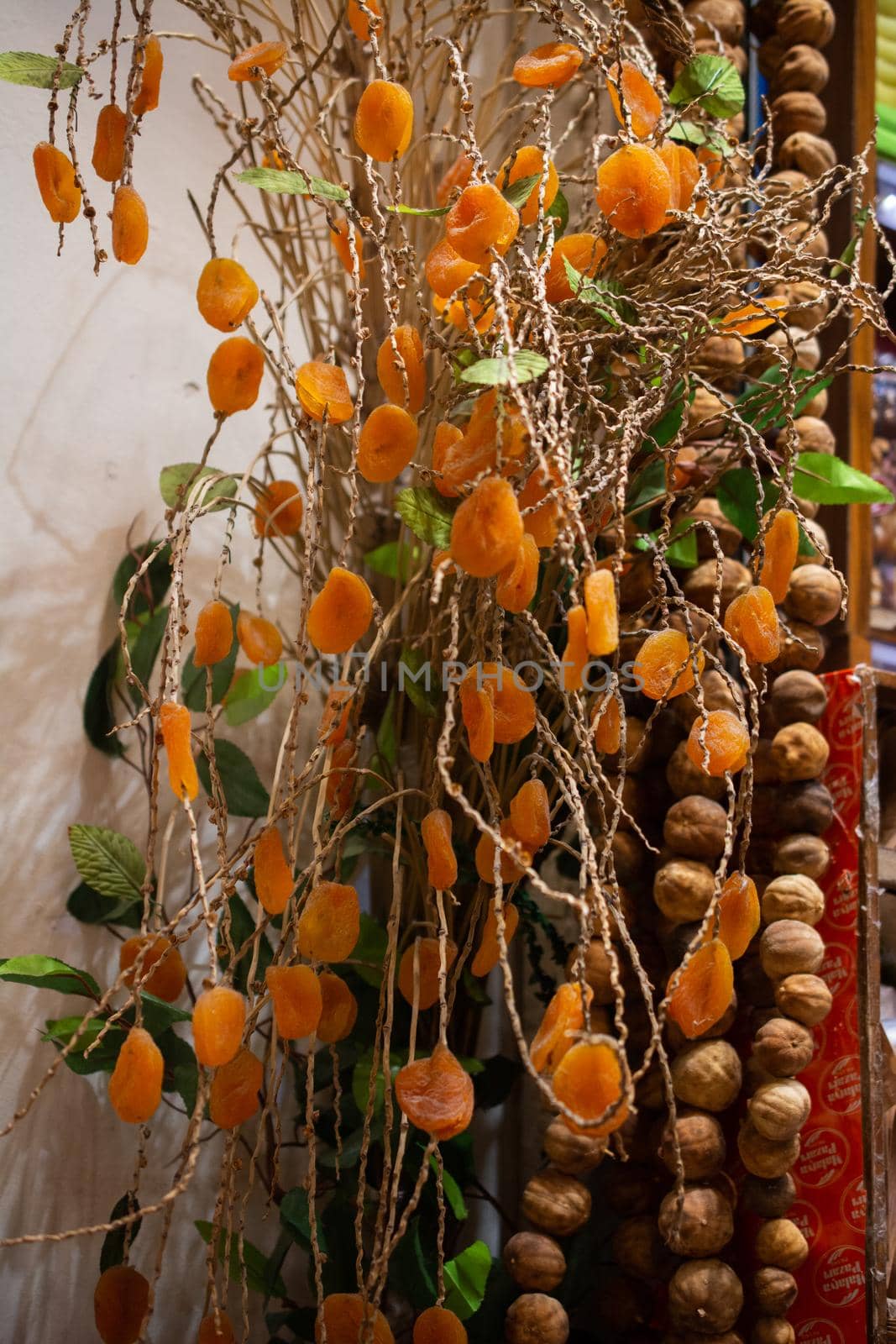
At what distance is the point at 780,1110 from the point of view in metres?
0.80

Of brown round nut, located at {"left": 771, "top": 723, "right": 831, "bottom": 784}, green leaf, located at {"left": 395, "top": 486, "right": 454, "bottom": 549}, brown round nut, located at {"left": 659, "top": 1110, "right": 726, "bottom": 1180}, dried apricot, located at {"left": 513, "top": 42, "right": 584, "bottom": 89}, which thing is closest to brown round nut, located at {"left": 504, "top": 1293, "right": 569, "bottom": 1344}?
brown round nut, located at {"left": 659, "top": 1110, "right": 726, "bottom": 1180}

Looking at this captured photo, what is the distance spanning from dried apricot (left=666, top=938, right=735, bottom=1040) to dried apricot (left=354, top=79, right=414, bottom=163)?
54 cm

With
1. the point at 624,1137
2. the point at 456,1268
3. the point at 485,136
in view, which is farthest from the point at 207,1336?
the point at 485,136

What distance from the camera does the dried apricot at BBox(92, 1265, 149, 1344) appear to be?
69 cm

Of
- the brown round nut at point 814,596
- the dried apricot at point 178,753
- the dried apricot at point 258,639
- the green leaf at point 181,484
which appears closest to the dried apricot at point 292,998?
the dried apricot at point 178,753

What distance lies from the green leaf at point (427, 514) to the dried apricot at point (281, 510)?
0.95 ft

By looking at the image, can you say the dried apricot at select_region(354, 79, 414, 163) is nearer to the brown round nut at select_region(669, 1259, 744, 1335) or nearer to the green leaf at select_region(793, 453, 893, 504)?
the green leaf at select_region(793, 453, 893, 504)

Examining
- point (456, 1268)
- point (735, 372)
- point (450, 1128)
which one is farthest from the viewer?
point (735, 372)

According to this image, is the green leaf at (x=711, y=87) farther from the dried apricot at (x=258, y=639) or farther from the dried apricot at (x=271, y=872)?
the dried apricot at (x=271, y=872)

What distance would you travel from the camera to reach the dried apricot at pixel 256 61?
28.8 inches

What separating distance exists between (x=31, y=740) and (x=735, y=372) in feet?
2.26

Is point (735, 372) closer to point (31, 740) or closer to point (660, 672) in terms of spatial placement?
point (660, 672)

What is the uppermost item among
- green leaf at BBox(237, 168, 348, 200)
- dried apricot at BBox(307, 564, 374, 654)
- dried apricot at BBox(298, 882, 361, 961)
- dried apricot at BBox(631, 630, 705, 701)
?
green leaf at BBox(237, 168, 348, 200)

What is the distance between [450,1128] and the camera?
0.60 metres
